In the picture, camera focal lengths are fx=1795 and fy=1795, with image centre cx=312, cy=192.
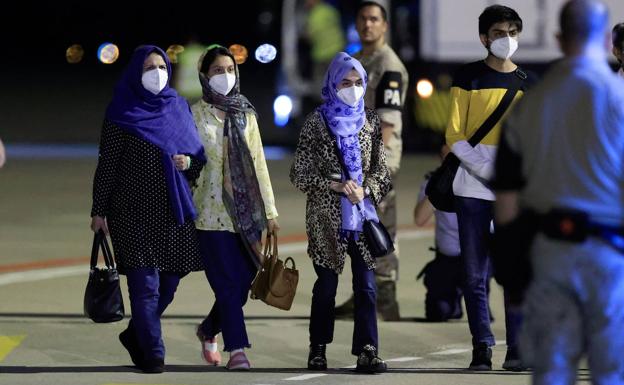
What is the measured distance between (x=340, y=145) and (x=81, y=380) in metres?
1.71

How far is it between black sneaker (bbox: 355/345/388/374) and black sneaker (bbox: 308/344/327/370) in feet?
0.67

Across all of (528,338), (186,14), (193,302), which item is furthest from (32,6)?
(528,338)

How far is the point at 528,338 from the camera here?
570 centimetres

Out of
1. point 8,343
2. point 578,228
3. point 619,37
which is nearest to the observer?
point 578,228

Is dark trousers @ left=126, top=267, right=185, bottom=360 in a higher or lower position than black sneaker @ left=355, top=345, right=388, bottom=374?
higher

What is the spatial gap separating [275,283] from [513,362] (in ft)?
4.05

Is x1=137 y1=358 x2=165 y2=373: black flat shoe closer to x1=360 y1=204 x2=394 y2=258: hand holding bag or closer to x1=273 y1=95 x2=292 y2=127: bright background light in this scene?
x1=360 y1=204 x2=394 y2=258: hand holding bag

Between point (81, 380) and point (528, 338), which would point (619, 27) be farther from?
point (528, 338)

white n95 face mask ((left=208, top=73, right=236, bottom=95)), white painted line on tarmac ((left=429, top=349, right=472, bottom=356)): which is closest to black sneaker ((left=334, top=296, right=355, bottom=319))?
white painted line on tarmac ((left=429, top=349, right=472, bottom=356))

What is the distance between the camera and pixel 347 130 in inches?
351

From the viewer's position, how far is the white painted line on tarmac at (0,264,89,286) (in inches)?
478

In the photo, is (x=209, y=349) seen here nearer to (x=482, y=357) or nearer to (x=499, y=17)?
(x=482, y=357)

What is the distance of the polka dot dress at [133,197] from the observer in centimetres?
872

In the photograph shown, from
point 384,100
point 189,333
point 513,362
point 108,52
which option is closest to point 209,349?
point 189,333
